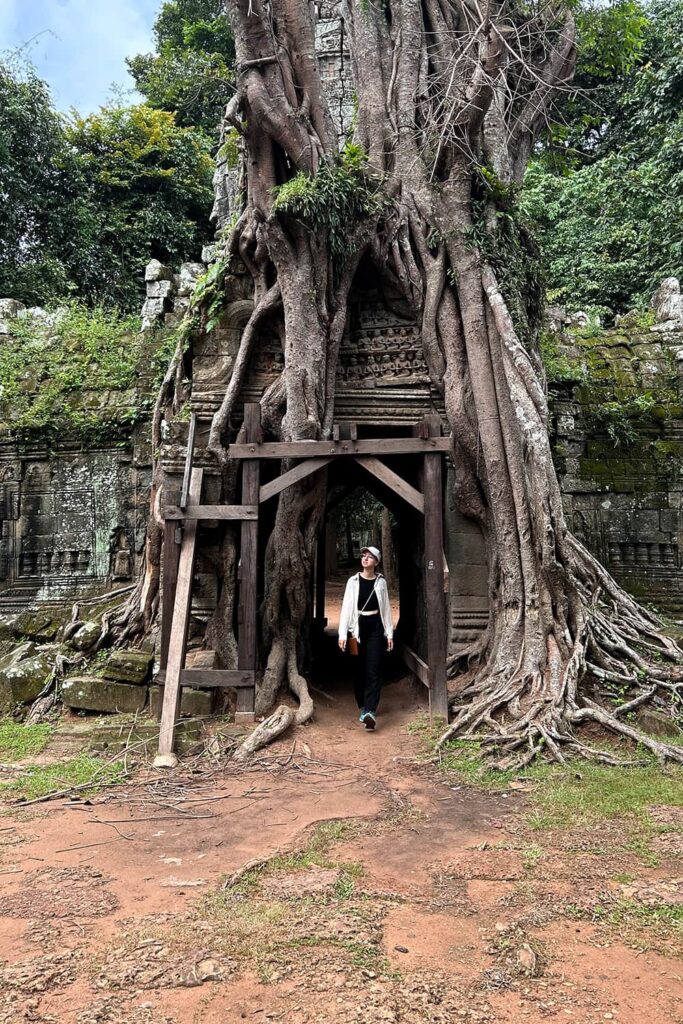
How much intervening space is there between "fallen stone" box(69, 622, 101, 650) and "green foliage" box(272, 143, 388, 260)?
4.29 metres

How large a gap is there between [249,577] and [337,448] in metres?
1.30

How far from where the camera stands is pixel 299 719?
584 cm

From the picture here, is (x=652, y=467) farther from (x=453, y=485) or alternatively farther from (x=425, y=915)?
(x=425, y=915)

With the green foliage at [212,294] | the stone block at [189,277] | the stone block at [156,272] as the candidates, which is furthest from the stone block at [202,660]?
the stone block at [156,272]

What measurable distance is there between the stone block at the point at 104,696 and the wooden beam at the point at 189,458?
1.64m

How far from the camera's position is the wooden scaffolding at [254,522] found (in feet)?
18.9

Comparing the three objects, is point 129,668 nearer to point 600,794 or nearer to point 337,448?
point 337,448

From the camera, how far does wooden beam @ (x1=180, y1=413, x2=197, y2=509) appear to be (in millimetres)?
5949

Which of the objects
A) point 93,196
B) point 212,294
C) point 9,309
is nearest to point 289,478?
point 212,294

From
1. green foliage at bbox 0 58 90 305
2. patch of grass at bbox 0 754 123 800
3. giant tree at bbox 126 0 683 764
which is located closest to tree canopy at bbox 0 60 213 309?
green foliage at bbox 0 58 90 305

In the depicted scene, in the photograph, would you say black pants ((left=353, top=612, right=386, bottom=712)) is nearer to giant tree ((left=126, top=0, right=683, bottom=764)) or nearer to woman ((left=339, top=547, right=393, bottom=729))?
woman ((left=339, top=547, right=393, bottom=729))

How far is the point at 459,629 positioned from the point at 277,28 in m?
5.76

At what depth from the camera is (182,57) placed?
18.3 m

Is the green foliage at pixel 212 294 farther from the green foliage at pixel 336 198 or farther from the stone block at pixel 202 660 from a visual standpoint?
the stone block at pixel 202 660
